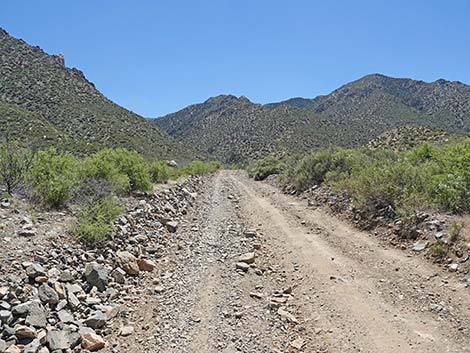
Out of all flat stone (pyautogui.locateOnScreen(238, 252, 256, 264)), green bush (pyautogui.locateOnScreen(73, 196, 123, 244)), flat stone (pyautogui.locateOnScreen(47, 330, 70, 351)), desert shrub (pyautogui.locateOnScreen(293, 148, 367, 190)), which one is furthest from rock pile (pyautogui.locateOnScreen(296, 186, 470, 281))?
green bush (pyautogui.locateOnScreen(73, 196, 123, 244))

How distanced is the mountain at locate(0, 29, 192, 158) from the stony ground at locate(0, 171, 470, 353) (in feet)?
84.4

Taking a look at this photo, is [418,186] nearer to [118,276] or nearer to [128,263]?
[128,263]

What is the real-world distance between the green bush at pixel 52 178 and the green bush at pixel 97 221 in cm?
94

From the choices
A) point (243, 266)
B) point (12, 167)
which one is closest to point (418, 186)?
point (243, 266)

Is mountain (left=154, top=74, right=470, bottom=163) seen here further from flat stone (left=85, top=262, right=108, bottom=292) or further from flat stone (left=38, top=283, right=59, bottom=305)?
flat stone (left=38, top=283, right=59, bottom=305)

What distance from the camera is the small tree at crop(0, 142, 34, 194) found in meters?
10.8

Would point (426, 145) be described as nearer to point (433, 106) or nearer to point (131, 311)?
point (131, 311)

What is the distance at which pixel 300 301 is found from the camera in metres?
6.86

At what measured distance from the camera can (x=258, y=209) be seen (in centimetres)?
1617

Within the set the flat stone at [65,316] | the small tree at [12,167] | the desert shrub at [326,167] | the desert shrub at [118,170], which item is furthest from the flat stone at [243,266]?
the desert shrub at [326,167]

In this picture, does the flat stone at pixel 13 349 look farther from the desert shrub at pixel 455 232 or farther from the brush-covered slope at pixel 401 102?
the brush-covered slope at pixel 401 102

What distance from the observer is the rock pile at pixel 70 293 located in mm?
5129

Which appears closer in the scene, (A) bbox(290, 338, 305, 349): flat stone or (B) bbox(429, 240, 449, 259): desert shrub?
(A) bbox(290, 338, 305, 349): flat stone

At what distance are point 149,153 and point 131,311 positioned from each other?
41.1 meters
